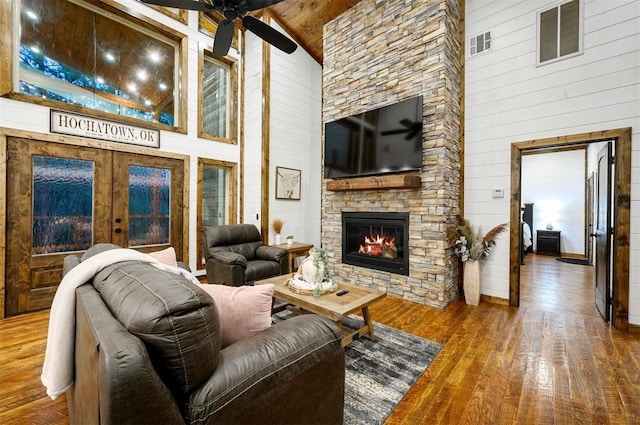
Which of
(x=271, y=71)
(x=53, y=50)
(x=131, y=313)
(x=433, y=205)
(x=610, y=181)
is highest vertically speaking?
(x=271, y=71)

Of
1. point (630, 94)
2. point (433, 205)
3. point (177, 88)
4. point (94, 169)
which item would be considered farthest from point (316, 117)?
point (630, 94)

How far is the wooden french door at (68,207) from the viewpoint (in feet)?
9.94

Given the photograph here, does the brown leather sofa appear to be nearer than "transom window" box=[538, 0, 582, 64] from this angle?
Yes

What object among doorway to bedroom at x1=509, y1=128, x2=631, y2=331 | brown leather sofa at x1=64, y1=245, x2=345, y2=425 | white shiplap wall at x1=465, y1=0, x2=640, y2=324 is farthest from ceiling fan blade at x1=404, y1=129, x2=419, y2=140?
brown leather sofa at x1=64, y1=245, x2=345, y2=425

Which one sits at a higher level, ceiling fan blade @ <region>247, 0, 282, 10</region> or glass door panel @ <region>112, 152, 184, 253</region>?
ceiling fan blade @ <region>247, 0, 282, 10</region>

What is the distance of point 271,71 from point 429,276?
14.2ft

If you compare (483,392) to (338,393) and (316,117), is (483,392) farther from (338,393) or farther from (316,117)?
(316,117)

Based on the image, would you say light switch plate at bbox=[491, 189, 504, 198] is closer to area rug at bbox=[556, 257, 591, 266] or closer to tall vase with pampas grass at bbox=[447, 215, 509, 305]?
tall vase with pampas grass at bbox=[447, 215, 509, 305]

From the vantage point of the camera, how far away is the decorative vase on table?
347 cm

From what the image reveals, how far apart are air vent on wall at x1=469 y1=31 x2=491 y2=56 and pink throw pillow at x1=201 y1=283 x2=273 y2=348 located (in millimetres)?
4206

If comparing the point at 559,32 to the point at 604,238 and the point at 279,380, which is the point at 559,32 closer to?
the point at 604,238

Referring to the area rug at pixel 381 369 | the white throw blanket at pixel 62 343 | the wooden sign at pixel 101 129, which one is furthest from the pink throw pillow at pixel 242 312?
the wooden sign at pixel 101 129

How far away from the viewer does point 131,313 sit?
873 millimetres

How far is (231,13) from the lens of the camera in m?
2.62
